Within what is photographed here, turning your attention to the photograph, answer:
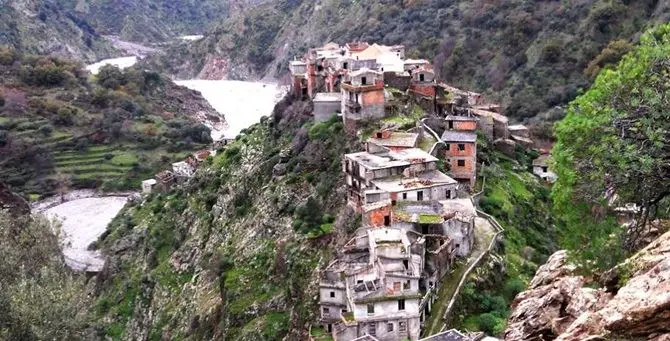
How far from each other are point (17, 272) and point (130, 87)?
86430mm

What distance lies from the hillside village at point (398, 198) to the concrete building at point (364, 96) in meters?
0.06

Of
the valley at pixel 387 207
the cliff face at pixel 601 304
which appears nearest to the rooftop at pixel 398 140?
the valley at pixel 387 207

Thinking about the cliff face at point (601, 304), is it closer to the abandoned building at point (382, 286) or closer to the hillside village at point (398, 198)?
the hillside village at point (398, 198)

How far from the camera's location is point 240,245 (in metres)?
46.4

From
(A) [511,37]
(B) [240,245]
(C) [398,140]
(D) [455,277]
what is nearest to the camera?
(D) [455,277]

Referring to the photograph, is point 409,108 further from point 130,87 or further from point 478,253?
point 130,87

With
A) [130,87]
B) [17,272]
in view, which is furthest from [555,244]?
[130,87]

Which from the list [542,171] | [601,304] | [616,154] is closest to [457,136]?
[542,171]

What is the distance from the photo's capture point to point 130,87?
118688 millimetres

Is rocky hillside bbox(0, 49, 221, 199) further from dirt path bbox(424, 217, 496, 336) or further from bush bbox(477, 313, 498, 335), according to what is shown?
bush bbox(477, 313, 498, 335)

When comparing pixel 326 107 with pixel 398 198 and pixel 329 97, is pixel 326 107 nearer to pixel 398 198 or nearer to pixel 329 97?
pixel 329 97

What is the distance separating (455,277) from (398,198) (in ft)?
15.5

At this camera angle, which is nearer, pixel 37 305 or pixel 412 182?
pixel 37 305

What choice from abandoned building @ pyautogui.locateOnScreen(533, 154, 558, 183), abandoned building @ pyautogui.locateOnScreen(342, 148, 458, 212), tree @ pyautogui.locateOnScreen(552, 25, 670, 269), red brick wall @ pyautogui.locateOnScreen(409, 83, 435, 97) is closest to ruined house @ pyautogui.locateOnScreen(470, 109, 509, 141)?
abandoned building @ pyautogui.locateOnScreen(533, 154, 558, 183)
